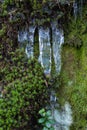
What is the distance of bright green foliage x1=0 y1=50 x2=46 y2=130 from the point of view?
108 inches

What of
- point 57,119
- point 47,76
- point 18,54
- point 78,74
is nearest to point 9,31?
point 18,54

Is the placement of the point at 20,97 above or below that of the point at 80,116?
above

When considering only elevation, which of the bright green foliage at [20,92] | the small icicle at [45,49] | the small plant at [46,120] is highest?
the small icicle at [45,49]

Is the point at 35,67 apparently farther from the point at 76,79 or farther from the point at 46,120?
the point at 46,120

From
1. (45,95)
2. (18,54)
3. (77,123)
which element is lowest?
(77,123)

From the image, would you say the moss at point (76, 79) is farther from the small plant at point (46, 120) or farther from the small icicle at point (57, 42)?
the small plant at point (46, 120)

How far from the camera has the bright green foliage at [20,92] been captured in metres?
2.75

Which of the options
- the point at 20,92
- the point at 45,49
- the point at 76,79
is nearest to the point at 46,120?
the point at 20,92

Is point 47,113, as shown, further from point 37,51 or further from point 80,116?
point 37,51

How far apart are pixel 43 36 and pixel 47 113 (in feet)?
2.44

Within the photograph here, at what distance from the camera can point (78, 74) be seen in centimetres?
290

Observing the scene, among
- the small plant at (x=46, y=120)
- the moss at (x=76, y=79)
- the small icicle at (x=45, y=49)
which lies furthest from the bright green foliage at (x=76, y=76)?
the small plant at (x=46, y=120)

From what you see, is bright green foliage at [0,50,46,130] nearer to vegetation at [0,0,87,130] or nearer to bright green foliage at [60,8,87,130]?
vegetation at [0,0,87,130]

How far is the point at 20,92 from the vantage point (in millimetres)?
2812
